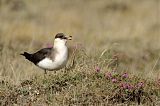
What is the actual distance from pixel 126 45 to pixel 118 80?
6362 millimetres

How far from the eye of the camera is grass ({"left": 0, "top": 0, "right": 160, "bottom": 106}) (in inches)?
293

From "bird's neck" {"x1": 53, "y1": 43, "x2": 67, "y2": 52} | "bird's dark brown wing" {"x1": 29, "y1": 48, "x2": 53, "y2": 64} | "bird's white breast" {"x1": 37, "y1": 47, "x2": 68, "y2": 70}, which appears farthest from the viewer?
"bird's dark brown wing" {"x1": 29, "y1": 48, "x2": 53, "y2": 64}

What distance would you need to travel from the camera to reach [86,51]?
9.97 m

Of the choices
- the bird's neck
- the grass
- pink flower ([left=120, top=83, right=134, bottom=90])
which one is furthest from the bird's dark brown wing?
pink flower ([left=120, top=83, right=134, bottom=90])

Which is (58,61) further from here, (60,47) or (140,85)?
(140,85)

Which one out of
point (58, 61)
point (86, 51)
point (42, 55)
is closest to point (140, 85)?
point (58, 61)

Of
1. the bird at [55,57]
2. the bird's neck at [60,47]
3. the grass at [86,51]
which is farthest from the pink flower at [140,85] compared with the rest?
the bird's neck at [60,47]

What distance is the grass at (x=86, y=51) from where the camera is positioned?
7434 mm

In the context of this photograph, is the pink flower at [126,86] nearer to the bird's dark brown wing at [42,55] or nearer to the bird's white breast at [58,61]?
the bird's white breast at [58,61]

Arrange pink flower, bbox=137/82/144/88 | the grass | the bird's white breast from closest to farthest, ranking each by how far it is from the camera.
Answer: the grass → pink flower, bbox=137/82/144/88 → the bird's white breast

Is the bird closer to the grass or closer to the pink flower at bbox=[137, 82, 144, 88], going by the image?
the grass

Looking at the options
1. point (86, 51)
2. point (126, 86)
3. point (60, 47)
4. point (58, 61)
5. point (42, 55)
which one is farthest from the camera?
point (86, 51)

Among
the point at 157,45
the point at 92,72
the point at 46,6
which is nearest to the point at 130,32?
the point at 157,45

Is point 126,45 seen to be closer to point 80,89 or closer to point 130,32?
point 130,32
